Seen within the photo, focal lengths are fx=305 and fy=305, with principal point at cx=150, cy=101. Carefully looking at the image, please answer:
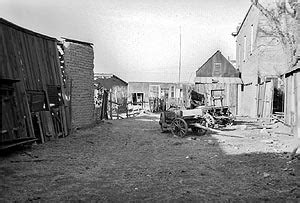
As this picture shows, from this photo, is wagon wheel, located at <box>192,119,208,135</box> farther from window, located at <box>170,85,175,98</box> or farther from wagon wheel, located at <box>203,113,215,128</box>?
window, located at <box>170,85,175,98</box>

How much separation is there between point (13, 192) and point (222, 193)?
3.72m

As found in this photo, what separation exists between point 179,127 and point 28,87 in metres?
6.31

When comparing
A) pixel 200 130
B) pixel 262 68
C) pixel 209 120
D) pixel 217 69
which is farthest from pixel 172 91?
pixel 200 130

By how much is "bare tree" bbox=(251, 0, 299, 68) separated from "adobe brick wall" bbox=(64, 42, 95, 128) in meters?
13.6

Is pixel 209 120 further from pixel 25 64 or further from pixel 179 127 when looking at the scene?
pixel 25 64

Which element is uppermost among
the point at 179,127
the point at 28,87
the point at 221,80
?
the point at 28,87

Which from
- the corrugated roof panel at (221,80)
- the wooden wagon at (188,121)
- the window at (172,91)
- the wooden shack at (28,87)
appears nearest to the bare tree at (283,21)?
the corrugated roof panel at (221,80)

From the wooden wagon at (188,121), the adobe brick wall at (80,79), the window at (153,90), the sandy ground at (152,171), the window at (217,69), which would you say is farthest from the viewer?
the window at (153,90)

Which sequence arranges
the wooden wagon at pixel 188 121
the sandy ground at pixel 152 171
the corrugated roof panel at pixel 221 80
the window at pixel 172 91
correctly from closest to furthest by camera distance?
the sandy ground at pixel 152 171 < the wooden wagon at pixel 188 121 < the corrugated roof panel at pixel 221 80 < the window at pixel 172 91

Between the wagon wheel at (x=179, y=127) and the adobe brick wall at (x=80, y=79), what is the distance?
465 centimetres

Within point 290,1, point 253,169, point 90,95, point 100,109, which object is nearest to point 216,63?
point 290,1

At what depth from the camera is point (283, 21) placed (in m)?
22.3

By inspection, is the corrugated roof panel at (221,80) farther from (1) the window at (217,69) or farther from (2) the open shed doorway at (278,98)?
(2) the open shed doorway at (278,98)

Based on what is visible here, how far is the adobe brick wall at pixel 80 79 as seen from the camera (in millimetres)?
14173
